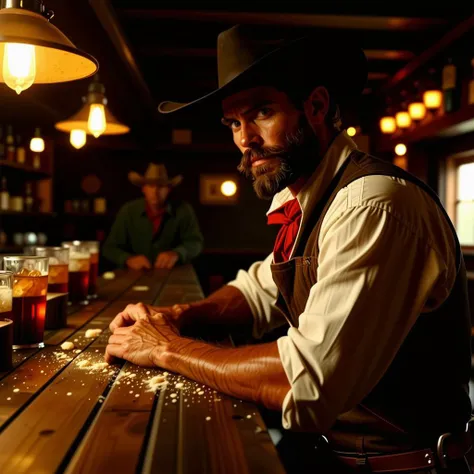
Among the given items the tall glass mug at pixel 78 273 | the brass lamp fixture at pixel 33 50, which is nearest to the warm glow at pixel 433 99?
the tall glass mug at pixel 78 273

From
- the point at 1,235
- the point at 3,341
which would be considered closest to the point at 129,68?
the point at 1,235

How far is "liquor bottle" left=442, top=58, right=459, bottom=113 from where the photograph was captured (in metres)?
5.37

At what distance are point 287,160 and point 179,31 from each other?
4.30 metres

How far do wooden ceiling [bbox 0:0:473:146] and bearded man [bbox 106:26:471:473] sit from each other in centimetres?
155

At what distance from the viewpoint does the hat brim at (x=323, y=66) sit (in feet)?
4.93

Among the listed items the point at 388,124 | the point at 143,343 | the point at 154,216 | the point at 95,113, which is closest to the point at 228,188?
the point at 388,124

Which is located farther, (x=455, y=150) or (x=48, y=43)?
(x=455, y=150)

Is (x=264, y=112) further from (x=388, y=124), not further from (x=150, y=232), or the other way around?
(x=388, y=124)

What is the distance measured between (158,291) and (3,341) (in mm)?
1739

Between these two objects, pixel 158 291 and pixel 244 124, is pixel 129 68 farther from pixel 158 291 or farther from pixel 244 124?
pixel 244 124

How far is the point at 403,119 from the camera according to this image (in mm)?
6648

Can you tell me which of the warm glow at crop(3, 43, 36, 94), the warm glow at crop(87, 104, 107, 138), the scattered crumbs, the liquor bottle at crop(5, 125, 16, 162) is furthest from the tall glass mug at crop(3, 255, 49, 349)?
the liquor bottle at crop(5, 125, 16, 162)

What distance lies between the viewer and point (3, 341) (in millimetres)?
1309

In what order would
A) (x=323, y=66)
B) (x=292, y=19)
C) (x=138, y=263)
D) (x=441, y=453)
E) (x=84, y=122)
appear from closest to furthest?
(x=441, y=453)
(x=323, y=66)
(x=84, y=122)
(x=138, y=263)
(x=292, y=19)
